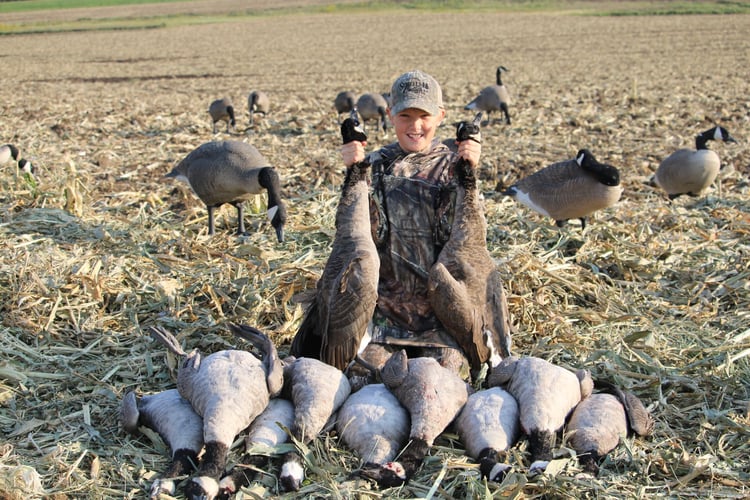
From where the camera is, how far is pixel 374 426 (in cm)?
354

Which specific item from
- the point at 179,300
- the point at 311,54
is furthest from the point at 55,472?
the point at 311,54

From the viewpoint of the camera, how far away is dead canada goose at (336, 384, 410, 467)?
3.46 metres

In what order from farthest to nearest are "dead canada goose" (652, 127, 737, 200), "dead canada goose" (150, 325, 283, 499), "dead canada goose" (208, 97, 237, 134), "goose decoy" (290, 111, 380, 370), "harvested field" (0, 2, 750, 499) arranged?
"dead canada goose" (208, 97, 237, 134), "dead canada goose" (652, 127, 737, 200), "goose decoy" (290, 111, 380, 370), "harvested field" (0, 2, 750, 499), "dead canada goose" (150, 325, 283, 499)

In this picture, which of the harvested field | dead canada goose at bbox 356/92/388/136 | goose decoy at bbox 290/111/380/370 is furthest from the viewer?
dead canada goose at bbox 356/92/388/136

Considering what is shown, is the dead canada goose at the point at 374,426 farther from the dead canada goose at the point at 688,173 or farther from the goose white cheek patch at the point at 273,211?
the dead canada goose at the point at 688,173

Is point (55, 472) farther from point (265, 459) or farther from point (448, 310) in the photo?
point (448, 310)

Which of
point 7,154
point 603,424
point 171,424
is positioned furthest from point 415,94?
point 7,154

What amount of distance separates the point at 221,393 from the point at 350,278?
3.09 feet

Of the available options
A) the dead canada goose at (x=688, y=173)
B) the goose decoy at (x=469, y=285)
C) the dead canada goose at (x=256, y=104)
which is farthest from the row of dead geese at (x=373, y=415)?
the dead canada goose at (x=256, y=104)

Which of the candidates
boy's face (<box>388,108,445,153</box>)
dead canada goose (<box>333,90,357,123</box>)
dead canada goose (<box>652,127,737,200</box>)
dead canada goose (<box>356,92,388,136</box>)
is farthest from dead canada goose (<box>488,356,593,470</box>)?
dead canada goose (<box>333,90,357,123</box>)

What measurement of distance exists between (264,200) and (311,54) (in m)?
22.6

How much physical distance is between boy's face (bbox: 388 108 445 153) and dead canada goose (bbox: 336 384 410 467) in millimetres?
1507

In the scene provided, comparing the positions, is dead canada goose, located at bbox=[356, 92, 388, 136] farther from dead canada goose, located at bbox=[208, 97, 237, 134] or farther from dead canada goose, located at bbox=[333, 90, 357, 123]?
dead canada goose, located at bbox=[208, 97, 237, 134]

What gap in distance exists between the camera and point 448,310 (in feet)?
13.4
